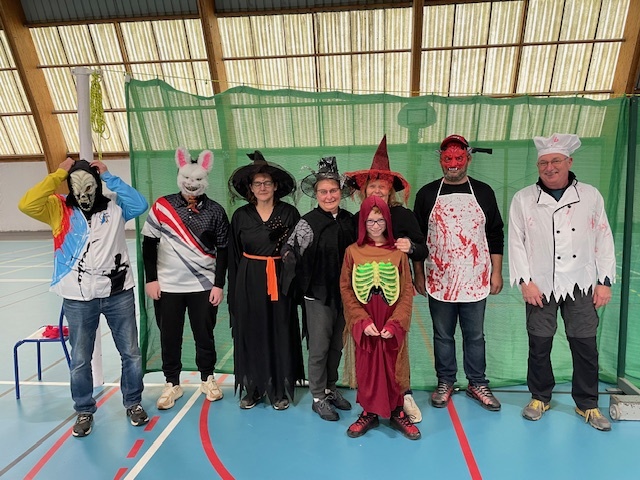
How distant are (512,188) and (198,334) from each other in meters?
2.56

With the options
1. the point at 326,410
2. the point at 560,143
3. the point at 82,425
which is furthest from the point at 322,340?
the point at 560,143

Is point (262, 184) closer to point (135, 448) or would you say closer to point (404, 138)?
point (404, 138)

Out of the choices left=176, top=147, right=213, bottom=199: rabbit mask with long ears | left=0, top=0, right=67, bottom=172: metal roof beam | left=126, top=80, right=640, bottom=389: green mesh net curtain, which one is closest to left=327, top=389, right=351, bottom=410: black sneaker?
left=126, top=80, right=640, bottom=389: green mesh net curtain

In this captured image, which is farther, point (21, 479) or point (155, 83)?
point (155, 83)

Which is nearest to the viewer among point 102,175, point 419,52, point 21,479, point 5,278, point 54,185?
point 21,479

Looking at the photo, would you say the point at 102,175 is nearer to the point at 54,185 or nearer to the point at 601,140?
the point at 54,185

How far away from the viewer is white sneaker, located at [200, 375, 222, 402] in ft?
10.5

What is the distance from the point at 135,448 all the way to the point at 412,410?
1742 millimetres

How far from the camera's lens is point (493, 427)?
2.81 meters

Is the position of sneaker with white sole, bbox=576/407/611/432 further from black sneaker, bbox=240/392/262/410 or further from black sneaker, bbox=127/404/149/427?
black sneaker, bbox=127/404/149/427

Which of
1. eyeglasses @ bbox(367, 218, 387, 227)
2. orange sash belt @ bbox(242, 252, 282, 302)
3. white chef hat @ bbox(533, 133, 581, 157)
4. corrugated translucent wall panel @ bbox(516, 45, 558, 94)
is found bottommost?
orange sash belt @ bbox(242, 252, 282, 302)

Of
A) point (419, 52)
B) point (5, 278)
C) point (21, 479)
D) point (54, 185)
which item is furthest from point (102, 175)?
point (419, 52)

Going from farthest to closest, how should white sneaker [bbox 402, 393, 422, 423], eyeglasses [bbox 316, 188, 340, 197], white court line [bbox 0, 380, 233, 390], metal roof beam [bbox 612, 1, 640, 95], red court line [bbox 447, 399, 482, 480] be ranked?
metal roof beam [bbox 612, 1, 640, 95] → white court line [bbox 0, 380, 233, 390] → white sneaker [bbox 402, 393, 422, 423] → eyeglasses [bbox 316, 188, 340, 197] → red court line [bbox 447, 399, 482, 480]

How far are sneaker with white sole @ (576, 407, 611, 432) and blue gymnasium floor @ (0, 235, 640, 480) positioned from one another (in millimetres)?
40
